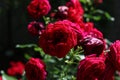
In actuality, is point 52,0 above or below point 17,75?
above

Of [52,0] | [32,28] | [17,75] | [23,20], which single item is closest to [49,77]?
[32,28]

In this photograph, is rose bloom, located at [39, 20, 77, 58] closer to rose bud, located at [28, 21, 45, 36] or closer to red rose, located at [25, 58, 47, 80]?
red rose, located at [25, 58, 47, 80]

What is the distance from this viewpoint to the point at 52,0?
251 centimetres

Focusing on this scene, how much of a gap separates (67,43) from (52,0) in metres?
0.94

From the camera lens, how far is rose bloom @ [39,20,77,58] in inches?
63.0

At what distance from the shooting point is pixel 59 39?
5.30ft

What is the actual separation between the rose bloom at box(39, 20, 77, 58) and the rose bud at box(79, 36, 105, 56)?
0.21 feet

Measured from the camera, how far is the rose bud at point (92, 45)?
1671 millimetres

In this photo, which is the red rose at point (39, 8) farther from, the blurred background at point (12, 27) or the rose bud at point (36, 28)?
the blurred background at point (12, 27)

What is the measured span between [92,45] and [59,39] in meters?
0.13

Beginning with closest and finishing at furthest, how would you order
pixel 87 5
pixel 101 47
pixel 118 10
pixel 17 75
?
pixel 101 47, pixel 87 5, pixel 17 75, pixel 118 10

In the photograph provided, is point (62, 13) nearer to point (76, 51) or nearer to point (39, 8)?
point (39, 8)

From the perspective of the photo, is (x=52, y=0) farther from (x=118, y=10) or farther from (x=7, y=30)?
(x=7, y=30)

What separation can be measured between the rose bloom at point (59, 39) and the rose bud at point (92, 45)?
64mm
